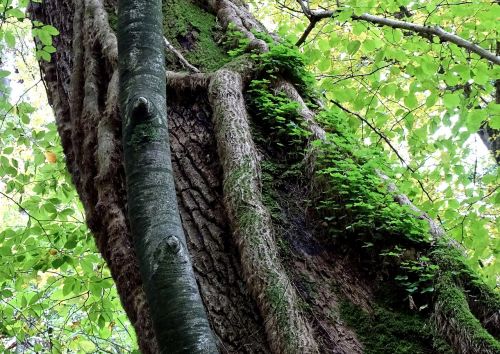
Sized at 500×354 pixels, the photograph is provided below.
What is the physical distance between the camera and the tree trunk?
1904 millimetres

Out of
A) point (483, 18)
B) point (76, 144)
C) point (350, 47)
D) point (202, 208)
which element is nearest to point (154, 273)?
point (202, 208)

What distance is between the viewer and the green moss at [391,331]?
191cm

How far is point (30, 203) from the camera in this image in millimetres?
4387

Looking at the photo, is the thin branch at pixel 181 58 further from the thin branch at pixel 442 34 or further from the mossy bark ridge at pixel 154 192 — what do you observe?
the thin branch at pixel 442 34

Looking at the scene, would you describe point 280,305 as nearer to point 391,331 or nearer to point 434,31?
point 391,331

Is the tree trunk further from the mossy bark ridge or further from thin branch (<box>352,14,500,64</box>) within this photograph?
thin branch (<box>352,14,500,64</box>)

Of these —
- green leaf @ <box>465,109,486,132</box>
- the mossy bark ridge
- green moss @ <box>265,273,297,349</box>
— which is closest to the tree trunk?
green moss @ <box>265,273,297,349</box>

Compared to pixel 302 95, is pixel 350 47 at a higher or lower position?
higher

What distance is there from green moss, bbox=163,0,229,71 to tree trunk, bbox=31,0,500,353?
145 mm

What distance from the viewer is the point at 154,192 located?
1.56 m

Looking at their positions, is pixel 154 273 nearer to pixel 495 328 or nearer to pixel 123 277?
pixel 123 277

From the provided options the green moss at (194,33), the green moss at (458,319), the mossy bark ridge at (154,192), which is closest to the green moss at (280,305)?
the mossy bark ridge at (154,192)

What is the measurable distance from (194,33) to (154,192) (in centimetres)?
230

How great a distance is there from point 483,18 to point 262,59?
1582mm
